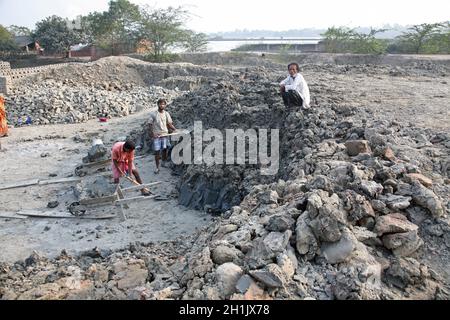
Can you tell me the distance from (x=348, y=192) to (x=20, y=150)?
925 cm

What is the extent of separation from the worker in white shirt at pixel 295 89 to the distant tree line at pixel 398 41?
16648mm

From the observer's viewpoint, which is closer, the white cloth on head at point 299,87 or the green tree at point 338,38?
the white cloth on head at point 299,87

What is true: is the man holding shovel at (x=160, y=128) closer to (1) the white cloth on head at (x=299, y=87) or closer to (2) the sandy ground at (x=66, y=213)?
(2) the sandy ground at (x=66, y=213)

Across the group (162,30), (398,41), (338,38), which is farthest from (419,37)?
(162,30)

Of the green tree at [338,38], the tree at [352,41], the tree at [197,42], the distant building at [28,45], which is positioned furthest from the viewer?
the tree at [197,42]

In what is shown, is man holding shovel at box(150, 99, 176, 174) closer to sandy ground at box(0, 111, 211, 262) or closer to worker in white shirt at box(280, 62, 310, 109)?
sandy ground at box(0, 111, 211, 262)

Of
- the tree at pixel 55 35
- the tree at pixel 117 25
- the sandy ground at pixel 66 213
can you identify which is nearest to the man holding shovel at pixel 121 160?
the sandy ground at pixel 66 213

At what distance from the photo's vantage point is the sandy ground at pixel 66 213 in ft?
18.7

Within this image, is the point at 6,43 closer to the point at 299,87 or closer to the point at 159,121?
the point at 159,121

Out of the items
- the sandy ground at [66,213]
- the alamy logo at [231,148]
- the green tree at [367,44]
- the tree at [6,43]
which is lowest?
the sandy ground at [66,213]

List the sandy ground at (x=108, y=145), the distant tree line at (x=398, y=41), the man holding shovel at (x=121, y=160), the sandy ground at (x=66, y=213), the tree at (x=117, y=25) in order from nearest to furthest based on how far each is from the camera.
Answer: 1. the sandy ground at (x=66, y=213)
2. the sandy ground at (x=108, y=145)
3. the man holding shovel at (x=121, y=160)
4. the distant tree line at (x=398, y=41)
5. the tree at (x=117, y=25)

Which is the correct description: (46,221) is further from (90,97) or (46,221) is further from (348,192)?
(90,97)

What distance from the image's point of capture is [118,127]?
12328 mm

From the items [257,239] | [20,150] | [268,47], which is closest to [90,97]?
[20,150]
